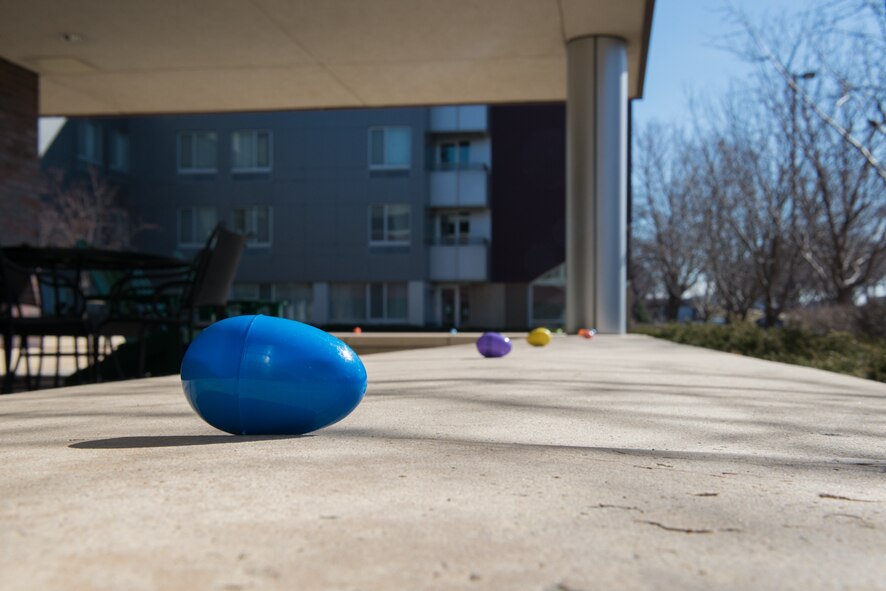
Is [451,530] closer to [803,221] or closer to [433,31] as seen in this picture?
[433,31]

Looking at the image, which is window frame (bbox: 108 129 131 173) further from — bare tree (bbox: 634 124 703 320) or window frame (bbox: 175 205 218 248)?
bare tree (bbox: 634 124 703 320)

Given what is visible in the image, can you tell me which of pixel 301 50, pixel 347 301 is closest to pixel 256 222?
pixel 347 301

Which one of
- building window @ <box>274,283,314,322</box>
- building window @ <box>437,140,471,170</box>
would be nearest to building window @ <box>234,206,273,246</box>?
building window @ <box>274,283,314,322</box>

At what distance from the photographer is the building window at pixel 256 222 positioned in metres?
29.2

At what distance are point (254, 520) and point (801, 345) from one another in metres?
7.26

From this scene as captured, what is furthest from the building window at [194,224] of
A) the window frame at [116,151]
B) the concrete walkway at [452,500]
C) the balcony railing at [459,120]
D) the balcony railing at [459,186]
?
the concrete walkway at [452,500]

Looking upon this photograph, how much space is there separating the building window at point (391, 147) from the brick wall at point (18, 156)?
61.3 ft

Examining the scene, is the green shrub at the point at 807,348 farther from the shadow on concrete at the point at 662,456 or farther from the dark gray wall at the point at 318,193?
the dark gray wall at the point at 318,193

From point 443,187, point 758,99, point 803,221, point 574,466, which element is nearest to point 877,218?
point 803,221

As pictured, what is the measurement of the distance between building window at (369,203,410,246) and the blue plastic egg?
27154 millimetres

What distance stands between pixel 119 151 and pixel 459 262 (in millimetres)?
13341

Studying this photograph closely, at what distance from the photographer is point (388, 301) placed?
96.4ft

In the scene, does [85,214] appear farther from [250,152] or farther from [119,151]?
[250,152]

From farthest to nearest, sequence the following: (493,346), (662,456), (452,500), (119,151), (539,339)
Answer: (119,151)
(539,339)
(493,346)
(662,456)
(452,500)
